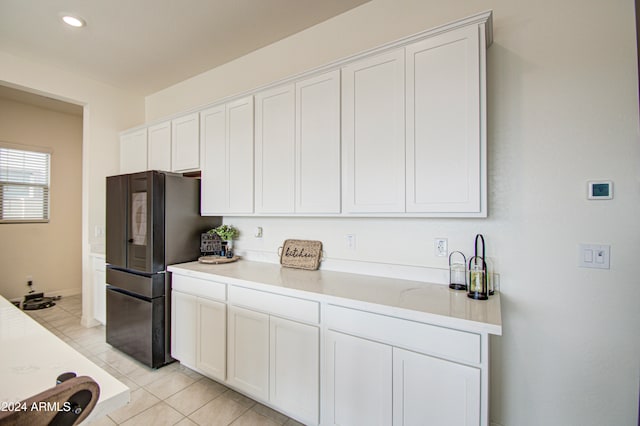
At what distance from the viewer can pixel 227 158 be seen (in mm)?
2643

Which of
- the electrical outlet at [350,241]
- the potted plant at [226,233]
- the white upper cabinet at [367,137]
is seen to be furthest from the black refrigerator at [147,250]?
the electrical outlet at [350,241]

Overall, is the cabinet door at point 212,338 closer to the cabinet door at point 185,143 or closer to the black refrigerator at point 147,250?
the black refrigerator at point 147,250

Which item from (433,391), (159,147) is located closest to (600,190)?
(433,391)

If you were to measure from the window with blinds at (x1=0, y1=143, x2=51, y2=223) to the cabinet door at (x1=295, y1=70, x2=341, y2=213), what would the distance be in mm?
4658

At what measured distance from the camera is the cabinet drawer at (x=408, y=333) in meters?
1.28

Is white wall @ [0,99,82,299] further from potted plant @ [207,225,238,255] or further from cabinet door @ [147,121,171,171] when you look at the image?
potted plant @ [207,225,238,255]

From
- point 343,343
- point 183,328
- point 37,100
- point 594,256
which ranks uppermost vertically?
point 37,100

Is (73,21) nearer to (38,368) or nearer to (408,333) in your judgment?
(38,368)

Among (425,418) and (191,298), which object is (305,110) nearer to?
(191,298)

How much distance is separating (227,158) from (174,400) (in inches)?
77.6

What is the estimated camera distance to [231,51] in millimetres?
2922

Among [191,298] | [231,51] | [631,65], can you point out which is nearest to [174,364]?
[191,298]

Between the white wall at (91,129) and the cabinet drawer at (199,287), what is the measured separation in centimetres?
180

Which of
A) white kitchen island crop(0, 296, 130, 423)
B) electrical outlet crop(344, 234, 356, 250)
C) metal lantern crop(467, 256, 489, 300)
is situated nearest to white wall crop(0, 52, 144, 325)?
white kitchen island crop(0, 296, 130, 423)
